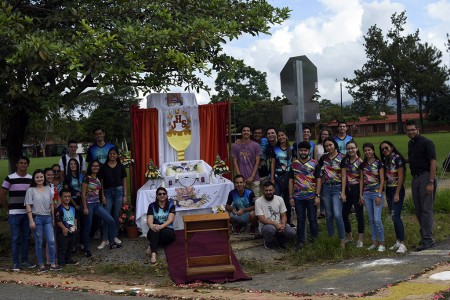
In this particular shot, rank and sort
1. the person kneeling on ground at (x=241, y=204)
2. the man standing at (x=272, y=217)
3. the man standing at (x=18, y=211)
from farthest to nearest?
the person kneeling on ground at (x=241, y=204)
the man standing at (x=272, y=217)
the man standing at (x=18, y=211)

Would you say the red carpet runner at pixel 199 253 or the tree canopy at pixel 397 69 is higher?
the tree canopy at pixel 397 69

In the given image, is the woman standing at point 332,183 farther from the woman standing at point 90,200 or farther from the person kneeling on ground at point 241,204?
the woman standing at point 90,200

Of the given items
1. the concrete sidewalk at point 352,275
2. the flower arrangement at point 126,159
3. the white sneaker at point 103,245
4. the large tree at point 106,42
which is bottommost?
the concrete sidewalk at point 352,275

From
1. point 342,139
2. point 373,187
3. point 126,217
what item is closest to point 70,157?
point 126,217

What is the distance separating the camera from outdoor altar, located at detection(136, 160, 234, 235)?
1112cm

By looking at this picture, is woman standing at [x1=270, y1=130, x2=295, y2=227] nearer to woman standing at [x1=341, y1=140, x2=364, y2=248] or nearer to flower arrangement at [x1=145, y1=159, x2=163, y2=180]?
woman standing at [x1=341, y1=140, x2=364, y2=248]

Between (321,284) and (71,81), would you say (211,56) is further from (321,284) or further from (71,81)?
(321,284)

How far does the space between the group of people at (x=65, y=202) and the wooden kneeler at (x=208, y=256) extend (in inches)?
90.9

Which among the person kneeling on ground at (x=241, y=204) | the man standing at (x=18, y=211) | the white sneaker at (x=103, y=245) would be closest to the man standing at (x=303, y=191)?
the person kneeling on ground at (x=241, y=204)

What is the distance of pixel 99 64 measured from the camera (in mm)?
9430

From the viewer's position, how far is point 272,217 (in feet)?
32.4

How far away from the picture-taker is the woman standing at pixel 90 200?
1004 centimetres

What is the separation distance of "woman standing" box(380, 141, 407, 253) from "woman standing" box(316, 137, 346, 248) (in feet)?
2.40

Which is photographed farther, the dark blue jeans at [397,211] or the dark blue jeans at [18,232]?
the dark blue jeans at [18,232]
